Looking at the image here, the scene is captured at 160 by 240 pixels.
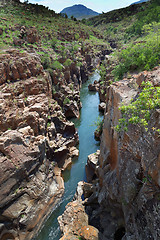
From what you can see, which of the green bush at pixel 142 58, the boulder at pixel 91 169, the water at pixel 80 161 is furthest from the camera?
the boulder at pixel 91 169

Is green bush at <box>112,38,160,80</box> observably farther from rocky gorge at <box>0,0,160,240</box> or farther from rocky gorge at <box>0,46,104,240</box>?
rocky gorge at <box>0,46,104,240</box>

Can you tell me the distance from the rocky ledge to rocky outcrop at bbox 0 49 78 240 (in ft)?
12.0

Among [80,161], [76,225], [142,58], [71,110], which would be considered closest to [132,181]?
[76,225]

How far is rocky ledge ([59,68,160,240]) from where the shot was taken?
24.7 feet

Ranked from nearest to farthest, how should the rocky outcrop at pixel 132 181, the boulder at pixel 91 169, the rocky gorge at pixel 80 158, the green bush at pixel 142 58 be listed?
the rocky outcrop at pixel 132 181 < the rocky gorge at pixel 80 158 < the green bush at pixel 142 58 < the boulder at pixel 91 169

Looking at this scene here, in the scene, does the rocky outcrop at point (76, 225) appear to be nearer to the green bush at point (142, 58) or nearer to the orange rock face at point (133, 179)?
the orange rock face at point (133, 179)

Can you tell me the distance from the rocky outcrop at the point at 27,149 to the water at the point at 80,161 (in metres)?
0.78

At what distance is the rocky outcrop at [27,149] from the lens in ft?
47.2

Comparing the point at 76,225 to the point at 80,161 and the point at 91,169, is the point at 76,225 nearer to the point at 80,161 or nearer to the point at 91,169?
the point at 91,169

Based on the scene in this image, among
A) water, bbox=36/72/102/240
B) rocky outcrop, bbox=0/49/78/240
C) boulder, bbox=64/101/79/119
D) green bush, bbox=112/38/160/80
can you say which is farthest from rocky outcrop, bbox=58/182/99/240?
boulder, bbox=64/101/79/119

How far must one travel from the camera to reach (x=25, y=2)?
65375 millimetres

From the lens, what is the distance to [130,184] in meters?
9.31

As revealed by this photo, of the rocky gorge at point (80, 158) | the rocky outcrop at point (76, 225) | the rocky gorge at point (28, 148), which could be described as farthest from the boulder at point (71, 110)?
the rocky outcrop at point (76, 225)

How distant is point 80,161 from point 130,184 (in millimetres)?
14403
